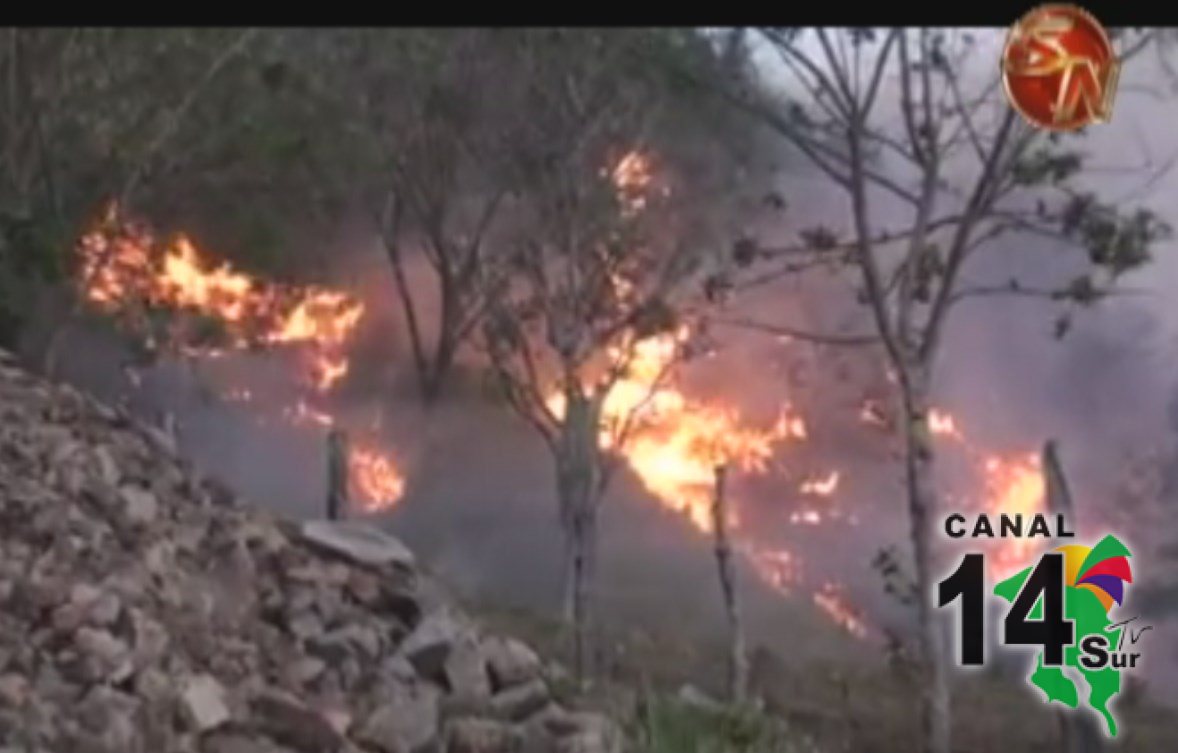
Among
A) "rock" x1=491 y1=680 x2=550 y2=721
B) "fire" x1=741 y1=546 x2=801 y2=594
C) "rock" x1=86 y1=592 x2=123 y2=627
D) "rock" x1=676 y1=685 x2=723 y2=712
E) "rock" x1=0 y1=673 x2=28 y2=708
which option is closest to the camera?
"rock" x1=0 y1=673 x2=28 y2=708

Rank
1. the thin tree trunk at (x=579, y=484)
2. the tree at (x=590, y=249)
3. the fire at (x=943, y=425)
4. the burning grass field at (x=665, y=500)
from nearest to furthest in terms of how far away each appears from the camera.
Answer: the fire at (x=943, y=425)
the burning grass field at (x=665, y=500)
the tree at (x=590, y=249)
the thin tree trunk at (x=579, y=484)

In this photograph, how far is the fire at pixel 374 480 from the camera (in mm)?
5789

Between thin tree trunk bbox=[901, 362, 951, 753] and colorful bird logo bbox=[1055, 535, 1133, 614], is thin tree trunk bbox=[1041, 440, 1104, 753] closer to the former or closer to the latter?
thin tree trunk bbox=[901, 362, 951, 753]

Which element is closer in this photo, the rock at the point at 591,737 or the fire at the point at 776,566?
the rock at the point at 591,737

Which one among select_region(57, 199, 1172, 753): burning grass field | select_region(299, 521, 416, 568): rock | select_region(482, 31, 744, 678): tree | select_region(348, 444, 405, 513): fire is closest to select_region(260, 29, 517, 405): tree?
select_region(482, 31, 744, 678): tree

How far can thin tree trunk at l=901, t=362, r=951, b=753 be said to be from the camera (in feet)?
16.1

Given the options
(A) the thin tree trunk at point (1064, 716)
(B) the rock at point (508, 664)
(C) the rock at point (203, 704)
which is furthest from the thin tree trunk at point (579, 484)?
(C) the rock at point (203, 704)

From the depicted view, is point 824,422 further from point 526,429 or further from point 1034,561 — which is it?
point 1034,561

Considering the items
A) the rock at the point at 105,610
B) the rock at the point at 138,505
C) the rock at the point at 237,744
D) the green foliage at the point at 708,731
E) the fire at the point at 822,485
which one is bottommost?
the rock at the point at 237,744

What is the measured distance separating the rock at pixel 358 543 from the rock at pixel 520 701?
0.65 metres

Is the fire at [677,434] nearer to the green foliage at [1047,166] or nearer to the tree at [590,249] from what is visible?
the tree at [590,249]

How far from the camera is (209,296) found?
595 centimetres

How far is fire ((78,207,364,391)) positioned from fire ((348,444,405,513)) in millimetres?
319

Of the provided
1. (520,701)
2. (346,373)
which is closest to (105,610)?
(520,701)
